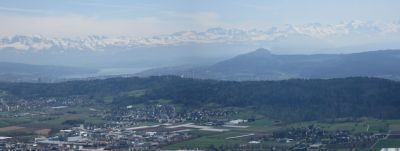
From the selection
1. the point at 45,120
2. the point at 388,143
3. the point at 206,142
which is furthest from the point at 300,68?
the point at 388,143

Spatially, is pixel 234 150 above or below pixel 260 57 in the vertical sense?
below

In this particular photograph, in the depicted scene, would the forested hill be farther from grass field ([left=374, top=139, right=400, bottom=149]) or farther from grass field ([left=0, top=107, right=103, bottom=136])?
grass field ([left=374, top=139, right=400, bottom=149])

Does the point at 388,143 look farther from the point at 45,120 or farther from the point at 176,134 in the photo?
the point at 45,120

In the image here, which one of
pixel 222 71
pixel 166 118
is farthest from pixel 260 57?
pixel 166 118

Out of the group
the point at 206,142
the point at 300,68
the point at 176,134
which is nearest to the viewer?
the point at 206,142

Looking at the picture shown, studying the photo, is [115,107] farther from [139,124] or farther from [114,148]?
[114,148]

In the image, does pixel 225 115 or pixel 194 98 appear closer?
pixel 225 115
